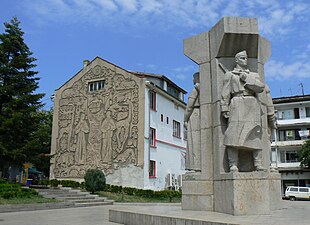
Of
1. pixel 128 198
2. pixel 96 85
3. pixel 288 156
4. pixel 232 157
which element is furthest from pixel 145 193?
pixel 288 156

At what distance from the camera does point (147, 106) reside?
29234 millimetres

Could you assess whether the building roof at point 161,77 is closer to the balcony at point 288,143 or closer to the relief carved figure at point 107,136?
the relief carved figure at point 107,136

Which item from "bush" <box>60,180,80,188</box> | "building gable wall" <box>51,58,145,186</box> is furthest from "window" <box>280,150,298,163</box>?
"bush" <box>60,180,80,188</box>

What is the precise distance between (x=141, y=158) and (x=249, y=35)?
66.1ft

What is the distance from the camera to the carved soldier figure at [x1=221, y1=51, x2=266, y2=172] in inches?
323

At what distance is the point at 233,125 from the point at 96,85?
2434 centimetres

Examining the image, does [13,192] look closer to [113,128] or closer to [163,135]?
[113,128]

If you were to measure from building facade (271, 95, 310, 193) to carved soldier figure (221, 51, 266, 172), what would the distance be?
35.2 metres

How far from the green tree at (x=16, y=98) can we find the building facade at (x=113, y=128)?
4.23 metres

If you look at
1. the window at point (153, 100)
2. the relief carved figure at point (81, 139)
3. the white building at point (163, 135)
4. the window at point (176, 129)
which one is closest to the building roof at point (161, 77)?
the white building at point (163, 135)

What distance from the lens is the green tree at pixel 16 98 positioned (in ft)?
78.6

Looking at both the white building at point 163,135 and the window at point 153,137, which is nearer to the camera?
the white building at point 163,135

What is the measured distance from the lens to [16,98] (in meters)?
25.1

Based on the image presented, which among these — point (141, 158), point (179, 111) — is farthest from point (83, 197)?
point (179, 111)
